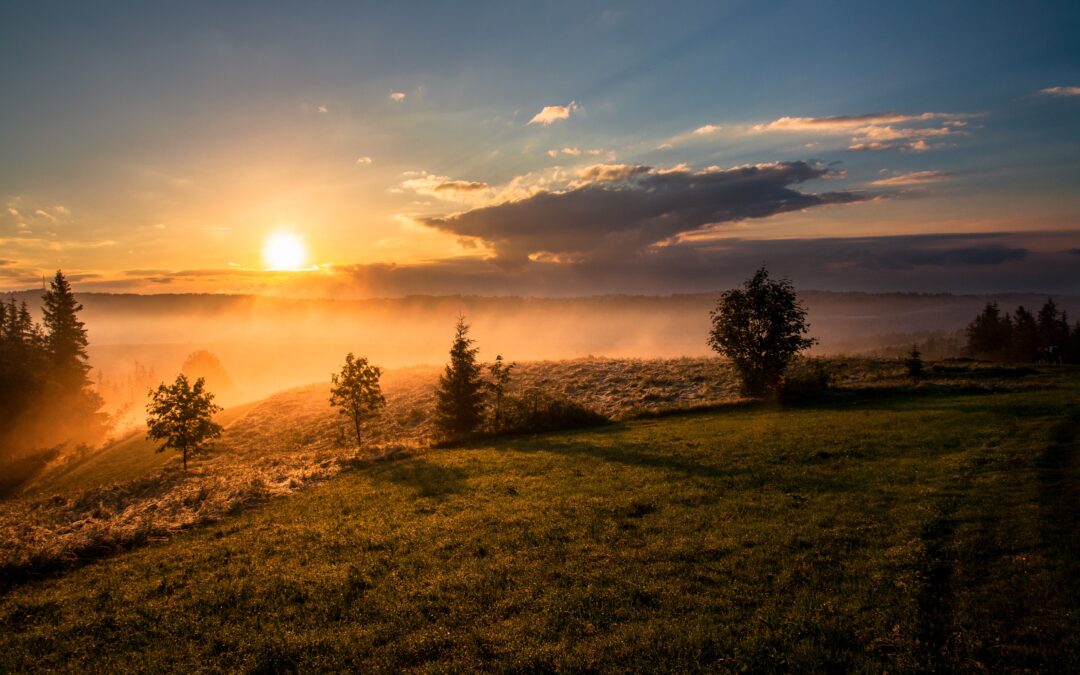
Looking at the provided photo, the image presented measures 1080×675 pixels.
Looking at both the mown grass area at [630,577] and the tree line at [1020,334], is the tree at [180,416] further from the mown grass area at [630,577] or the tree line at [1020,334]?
the tree line at [1020,334]

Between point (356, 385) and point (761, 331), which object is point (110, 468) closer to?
point (356, 385)

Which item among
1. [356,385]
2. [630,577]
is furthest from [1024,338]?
[630,577]

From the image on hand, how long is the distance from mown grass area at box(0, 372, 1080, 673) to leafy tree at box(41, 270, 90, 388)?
257ft

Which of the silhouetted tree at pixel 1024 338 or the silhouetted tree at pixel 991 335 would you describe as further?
the silhouetted tree at pixel 991 335

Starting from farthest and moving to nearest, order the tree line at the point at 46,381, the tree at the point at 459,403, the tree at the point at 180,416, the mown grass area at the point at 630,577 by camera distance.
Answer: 1. the tree line at the point at 46,381
2. the tree at the point at 459,403
3. the tree at the point at 180,416
4. the mown grass area at the point at 630,577

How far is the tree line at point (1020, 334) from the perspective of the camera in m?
101

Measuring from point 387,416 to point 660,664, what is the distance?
55.3m

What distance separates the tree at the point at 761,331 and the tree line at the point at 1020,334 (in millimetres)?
85218

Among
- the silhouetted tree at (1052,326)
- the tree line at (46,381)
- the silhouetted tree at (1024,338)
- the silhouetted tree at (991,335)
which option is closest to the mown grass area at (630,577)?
the tree line at (46,381)

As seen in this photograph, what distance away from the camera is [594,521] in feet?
60.2

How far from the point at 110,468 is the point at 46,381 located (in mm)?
27715

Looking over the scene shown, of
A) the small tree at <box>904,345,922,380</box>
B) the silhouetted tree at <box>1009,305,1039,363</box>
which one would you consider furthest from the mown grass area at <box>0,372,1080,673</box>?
the silhouetted tree at <box>1009,305,1039,363</box>

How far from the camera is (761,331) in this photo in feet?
153

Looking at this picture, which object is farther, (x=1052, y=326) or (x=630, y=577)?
(x=1052, y=326)
